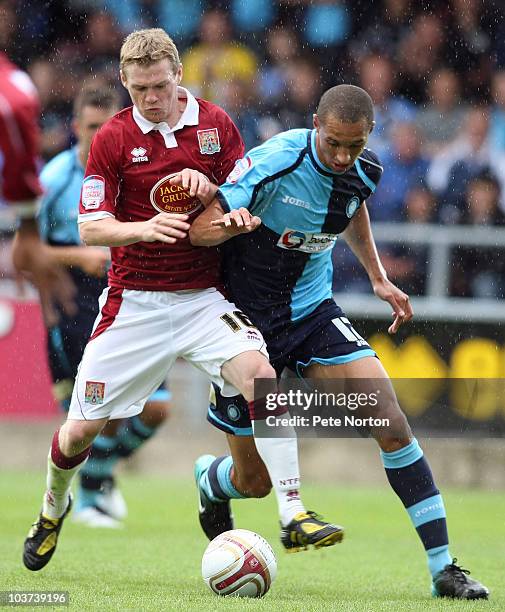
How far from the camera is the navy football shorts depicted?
6.07 m

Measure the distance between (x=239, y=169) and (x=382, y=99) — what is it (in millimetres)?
7131

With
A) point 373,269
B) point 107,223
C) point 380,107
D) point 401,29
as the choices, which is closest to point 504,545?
point 373,269

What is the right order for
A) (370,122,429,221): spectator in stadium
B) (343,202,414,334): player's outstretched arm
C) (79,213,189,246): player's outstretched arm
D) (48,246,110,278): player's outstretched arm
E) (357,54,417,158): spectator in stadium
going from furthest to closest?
1. (357,54,417,158): spectator in stadium
2. (370,122,429,221): spectator in stadium
3. (48,246,110,278): player's outstretched arm
4. (343,202,414,334): player's outstretched arm
5. (79,213,189,246): player's outstretched arm

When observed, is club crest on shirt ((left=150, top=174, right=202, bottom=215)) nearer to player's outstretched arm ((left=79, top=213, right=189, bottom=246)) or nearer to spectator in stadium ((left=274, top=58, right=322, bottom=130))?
player's outstretched arm ((left=79, top=213, right=189, bottom=246))

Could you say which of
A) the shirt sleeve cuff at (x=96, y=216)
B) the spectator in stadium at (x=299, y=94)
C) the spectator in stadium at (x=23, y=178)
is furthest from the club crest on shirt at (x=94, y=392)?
the spectator in stadium at (x=299, y=94)

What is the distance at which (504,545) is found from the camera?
8.05 metres

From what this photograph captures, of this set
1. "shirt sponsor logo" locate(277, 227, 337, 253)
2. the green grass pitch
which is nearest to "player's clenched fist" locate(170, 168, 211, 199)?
"shirt sponsor logo" locate(277, 227, 337, 253)

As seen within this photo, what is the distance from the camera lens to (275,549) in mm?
7594

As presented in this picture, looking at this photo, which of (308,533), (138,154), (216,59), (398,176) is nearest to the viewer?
(308,533)

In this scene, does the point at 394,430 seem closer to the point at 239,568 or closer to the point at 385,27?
the point at 239,568

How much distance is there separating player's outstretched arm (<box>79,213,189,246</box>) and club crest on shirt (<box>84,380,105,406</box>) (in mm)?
705

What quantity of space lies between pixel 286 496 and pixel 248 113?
24.2 feet

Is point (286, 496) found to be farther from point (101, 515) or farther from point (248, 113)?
point (248, 113)
